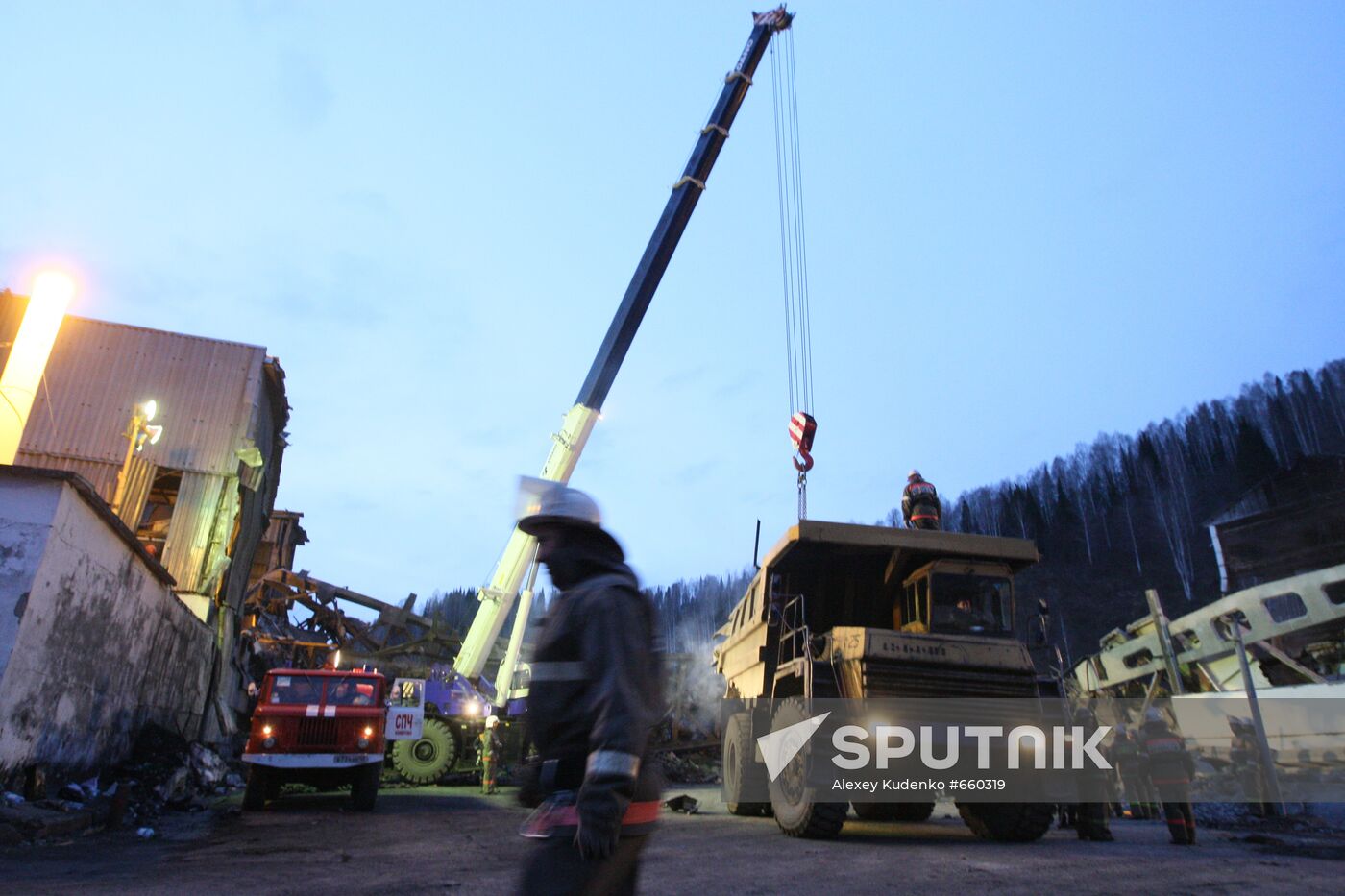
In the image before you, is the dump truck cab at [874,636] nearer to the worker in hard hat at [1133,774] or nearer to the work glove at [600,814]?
the worker in hard hat at [1133,774]

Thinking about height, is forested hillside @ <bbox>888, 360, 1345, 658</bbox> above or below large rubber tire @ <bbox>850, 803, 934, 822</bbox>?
above

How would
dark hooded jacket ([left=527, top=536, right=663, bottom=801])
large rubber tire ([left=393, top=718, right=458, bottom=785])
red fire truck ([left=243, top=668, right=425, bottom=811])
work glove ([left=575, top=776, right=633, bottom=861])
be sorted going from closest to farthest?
work glove ([left=575, top=776, right=633, bottom=861])
dark hooded jacket ([left=527, top=536, right=663, bottom=801])
red fire truck ([left=243, top=668, right=425, bottom=811])
large rubber tire ([left=393, top=718, right=458, bottom=785])

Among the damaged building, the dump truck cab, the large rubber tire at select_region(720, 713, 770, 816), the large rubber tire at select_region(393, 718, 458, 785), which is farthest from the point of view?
the large rubber tire at select_region(393, 718, 458, 785)

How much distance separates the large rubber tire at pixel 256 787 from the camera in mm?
11914

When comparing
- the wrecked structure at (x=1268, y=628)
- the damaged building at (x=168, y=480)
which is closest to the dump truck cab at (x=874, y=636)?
the wrecked structure at (x=1268, y=628)

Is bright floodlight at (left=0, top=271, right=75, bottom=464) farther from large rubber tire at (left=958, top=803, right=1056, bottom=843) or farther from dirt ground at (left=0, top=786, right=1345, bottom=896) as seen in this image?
large rubber tire at (left=958, top=803, right=1056, bottom=843)

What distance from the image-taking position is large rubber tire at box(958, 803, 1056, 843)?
8070 millimetres

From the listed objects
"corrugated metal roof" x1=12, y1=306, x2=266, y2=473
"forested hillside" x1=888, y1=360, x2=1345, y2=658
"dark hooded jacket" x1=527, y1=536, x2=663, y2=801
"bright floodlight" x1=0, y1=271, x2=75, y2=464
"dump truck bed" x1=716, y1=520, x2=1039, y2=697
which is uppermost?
"forested hillside" x1=888, y1=360, x2=1345, y2=658

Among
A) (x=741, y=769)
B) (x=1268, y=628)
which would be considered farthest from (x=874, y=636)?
(x=1268, y=628)

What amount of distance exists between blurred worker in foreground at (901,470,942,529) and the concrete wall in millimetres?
10499

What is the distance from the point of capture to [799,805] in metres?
8.22

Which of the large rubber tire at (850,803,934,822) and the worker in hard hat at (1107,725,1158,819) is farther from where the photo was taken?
the worker in hard hat at (1107,725,1158,819)

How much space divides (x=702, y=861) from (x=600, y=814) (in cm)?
558

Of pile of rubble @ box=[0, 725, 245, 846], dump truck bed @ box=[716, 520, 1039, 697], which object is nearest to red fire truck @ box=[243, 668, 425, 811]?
pile of rubble @ box=[0, 725, 245, 846]
